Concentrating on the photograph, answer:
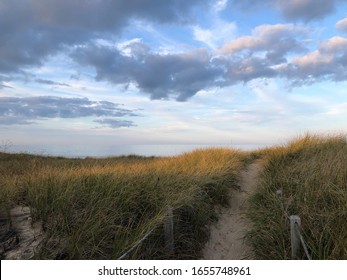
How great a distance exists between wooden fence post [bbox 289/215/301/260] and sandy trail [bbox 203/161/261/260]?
92 centimetres

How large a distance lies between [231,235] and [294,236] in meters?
2.44

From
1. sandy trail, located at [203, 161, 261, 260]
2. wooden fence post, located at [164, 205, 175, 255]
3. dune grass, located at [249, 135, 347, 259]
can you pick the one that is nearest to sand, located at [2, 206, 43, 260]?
wooden fence post, located at [164, 205, 175, 255]

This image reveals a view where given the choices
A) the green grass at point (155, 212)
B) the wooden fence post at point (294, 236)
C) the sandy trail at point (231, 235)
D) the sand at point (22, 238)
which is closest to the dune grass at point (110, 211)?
the green grass at point (155, 212)

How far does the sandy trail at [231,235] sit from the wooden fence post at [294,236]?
92 cm

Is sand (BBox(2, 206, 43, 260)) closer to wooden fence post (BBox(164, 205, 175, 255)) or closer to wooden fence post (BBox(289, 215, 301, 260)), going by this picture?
wooden fence post (BBox(164, 205, 175, 255))

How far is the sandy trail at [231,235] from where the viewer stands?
5887 mm

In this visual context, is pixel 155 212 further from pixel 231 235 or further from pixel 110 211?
pixel 231 235

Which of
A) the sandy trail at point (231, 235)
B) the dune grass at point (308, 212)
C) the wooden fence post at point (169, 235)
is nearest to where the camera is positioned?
the dune grass at point (308, 212)

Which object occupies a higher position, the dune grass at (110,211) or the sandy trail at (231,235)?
the dune grass at (110,211)

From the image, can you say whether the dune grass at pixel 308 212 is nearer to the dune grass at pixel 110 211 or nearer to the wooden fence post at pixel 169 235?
the dune grass at pixel 110 211

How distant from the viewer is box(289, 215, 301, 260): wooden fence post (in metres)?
4.28

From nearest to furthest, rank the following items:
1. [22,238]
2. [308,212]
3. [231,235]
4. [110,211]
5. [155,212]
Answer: [22,238] < [308,212] < [110,211] < [155,212] < [231,235]

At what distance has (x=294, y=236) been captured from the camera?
4363 millimetres

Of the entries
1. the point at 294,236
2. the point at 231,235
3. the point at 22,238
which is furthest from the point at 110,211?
the point at 294,236
